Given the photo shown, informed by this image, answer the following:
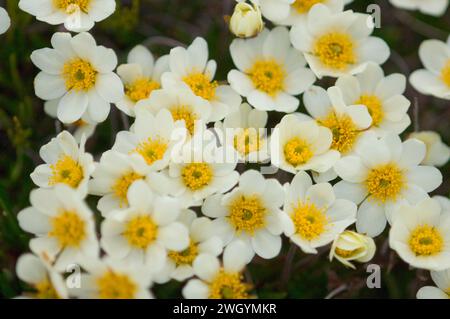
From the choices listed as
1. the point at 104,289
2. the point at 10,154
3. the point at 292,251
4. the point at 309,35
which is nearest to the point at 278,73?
the point at 309,35

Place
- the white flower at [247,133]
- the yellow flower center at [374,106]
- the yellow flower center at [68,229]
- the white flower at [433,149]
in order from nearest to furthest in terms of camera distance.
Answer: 1. the yellow flower center at [68,229]
2. the white flower at [247,133]
3. the yellow flower center at [374,106]
4. the white flower at [433,149]

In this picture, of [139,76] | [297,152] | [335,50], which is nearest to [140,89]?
[139,76]

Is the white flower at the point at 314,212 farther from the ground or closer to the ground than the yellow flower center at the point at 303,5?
closer to the ground

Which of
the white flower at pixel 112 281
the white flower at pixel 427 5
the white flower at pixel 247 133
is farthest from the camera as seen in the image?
the white flower at pixel 427 5

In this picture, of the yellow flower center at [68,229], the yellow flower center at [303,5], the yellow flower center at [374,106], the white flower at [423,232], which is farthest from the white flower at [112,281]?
the yellow flower center at [303,5]

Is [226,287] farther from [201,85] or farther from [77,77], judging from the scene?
[77,77]

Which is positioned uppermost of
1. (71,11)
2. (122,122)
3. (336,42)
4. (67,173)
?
(71,11)

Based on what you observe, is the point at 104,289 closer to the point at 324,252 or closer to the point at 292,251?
the point at 292,251

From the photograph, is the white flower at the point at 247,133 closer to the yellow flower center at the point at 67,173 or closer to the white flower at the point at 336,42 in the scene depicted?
the white flower at the point at 336,42
